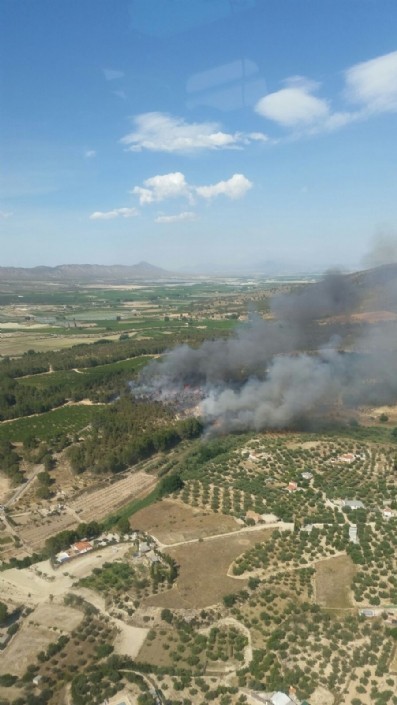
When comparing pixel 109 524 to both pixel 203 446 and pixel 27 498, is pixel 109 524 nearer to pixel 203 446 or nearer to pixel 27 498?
pixel 27 498

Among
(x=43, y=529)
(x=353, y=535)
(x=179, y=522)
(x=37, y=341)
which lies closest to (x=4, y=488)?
(x=43, y=529)

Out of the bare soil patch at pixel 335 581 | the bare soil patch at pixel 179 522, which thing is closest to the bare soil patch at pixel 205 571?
the bare soil patch at pixel 179 522

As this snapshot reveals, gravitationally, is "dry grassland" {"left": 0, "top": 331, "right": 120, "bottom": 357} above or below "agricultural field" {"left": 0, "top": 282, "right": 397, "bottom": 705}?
above

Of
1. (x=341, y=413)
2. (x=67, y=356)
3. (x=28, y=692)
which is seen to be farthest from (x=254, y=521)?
(x=67, y=356)

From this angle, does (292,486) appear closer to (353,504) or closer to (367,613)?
(353,504)

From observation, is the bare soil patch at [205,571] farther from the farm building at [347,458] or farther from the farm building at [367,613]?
Result: the farm building at [347,458]

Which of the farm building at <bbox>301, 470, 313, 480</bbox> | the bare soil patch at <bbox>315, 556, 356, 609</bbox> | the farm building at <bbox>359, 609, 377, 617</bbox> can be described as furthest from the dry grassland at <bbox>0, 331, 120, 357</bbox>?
the farm building at <bbox>359, 609, 377, 617</bbox>

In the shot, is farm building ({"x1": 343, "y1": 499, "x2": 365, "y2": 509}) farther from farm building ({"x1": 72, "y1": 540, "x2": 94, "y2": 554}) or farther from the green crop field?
the green crop field
